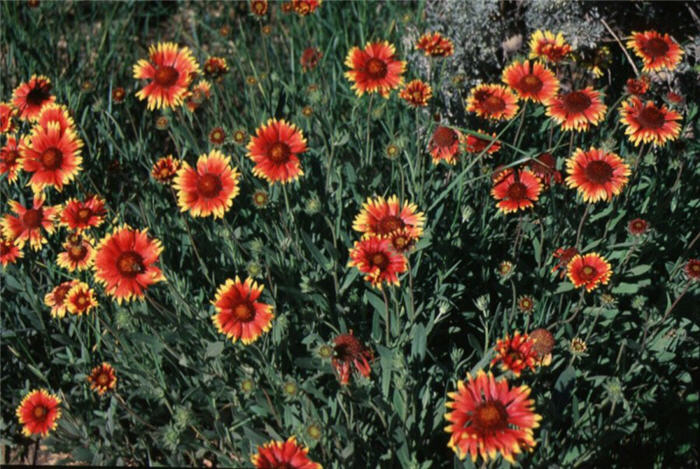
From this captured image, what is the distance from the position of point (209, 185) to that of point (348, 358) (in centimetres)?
71

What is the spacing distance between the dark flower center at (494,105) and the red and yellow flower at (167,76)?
1.06 metres

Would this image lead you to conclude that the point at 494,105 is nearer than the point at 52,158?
No

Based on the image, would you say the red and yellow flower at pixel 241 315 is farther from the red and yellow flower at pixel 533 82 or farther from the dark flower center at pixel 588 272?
the red and yellow flower at pixel 533 82

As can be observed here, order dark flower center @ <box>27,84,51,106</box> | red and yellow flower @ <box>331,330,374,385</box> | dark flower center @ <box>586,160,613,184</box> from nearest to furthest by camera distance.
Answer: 1. red and yellow flower @ <box>331,330,374,385</box>
2. dark flower center @ <box>586,160,613,184</box>
3. dark flower center @ <box>27,84,51,106</box>

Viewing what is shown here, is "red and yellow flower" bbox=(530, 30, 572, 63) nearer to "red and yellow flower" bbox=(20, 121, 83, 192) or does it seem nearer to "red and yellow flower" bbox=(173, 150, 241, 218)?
"red and yellow flower" bbox=(173, 150, 241, 218)

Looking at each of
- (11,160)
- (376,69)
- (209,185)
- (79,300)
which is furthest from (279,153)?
(11,160)

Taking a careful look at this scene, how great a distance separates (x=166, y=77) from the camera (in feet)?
7.83

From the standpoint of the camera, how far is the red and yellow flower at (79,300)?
213 centimetres

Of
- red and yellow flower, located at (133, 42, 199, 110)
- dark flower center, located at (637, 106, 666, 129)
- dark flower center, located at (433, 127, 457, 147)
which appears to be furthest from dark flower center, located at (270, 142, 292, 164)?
dark flower center, located at (637, 106, 666, 129)

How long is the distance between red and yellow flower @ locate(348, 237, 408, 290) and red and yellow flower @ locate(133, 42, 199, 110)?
0.90m

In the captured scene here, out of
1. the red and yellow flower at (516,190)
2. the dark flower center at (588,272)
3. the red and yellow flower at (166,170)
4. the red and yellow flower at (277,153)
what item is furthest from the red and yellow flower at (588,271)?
the red and yellow flower at (166,170)

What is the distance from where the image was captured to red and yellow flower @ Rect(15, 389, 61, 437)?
2137 millimetres

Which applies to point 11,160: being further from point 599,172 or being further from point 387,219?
point 599,172

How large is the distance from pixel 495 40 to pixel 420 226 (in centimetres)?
166
